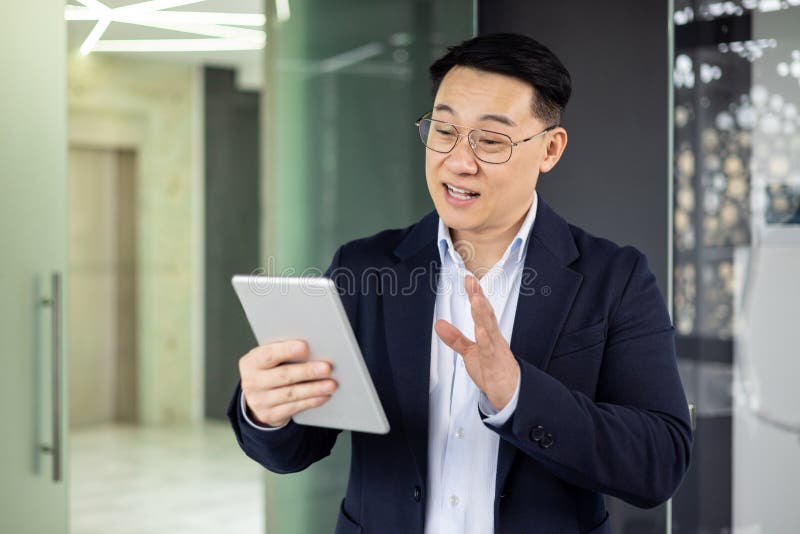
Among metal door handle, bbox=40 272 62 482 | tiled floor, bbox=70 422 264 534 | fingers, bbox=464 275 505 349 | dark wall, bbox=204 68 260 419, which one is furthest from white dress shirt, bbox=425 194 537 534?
dark wall, bbox=204 68 260 419

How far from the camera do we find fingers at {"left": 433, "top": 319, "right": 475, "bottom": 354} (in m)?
1.20

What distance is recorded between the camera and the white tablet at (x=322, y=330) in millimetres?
1192


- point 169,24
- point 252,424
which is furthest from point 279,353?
point 169,24

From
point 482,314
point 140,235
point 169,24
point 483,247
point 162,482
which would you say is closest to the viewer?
point 482,314

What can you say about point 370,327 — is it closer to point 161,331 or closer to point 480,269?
point 480,269

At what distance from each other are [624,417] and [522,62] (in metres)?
0.58

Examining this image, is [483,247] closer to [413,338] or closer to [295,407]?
[413,338]

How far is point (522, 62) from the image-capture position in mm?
1466

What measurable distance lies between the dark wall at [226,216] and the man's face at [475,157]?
5602 mm

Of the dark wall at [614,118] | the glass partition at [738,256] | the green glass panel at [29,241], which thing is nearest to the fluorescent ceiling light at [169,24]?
the green glass panel at [29,241]

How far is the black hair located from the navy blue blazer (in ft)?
0.67

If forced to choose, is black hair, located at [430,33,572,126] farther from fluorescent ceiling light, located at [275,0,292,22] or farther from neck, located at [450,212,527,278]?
fluorescent ceiling light, located at [275,0,292,22]

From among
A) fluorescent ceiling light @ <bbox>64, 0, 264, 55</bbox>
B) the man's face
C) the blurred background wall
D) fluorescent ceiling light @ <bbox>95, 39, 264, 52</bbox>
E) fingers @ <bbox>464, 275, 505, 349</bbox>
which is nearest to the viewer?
fingers @ <bbox>464, 275, 505, 349</bbox>

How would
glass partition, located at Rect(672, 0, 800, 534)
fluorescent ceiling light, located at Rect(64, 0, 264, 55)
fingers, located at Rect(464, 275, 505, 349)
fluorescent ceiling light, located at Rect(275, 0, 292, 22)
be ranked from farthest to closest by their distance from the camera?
1. fluorescent ceiling light, located at Rect(275, 0, 292, 22)
2. fluorescent ceiling light, located at Rect(64, 0, 264, 55)
3. glass partition, located at Rect(672, 0, 800, 534)
4. fingers, located at Rect(464, 275, 505, 349)
